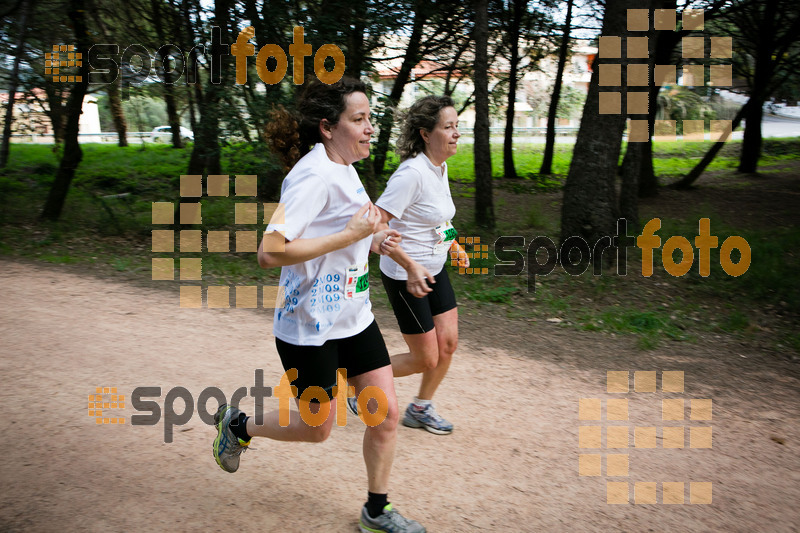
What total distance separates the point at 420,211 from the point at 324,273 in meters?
1.25

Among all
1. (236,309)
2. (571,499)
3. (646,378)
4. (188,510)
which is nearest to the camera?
(188,510)

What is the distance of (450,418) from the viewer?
4.69 m

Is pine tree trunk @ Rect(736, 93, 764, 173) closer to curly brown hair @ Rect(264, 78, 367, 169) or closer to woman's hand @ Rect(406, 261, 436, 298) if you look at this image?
woman's hand @ Rect(406, 261, 436, 298)

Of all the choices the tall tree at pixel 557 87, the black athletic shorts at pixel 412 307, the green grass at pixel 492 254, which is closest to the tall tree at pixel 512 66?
the tall tree at pixel 557 87

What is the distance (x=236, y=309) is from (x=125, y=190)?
8.70m

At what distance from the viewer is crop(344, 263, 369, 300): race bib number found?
3008 mm

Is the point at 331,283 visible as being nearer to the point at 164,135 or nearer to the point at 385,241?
the point at 385,241

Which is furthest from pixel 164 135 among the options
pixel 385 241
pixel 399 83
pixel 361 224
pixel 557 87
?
pixel 361 224

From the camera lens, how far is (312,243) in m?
2.76

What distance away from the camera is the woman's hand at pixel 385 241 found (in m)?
3.20

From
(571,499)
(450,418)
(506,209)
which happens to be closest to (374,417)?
(571,499)

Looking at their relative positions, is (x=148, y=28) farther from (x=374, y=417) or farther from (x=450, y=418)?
(x=374, y=417)

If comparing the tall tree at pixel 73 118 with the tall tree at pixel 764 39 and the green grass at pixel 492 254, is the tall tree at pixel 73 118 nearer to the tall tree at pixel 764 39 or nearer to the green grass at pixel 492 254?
the green grass at pixel 492 254

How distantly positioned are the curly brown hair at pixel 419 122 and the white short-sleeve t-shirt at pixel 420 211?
9cm
